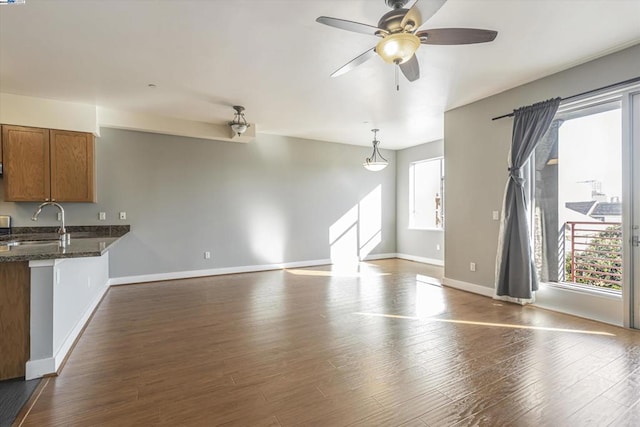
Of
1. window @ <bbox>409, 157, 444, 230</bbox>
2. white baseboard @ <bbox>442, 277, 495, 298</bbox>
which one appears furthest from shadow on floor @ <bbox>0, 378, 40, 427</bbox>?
window @ <bbox>409, 157, 444, 230</bbox>

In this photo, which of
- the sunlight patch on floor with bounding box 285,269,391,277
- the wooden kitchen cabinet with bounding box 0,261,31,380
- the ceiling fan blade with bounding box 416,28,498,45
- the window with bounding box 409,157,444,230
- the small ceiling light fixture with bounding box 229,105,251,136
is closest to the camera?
the ceiling fan blade with bounding box 416,28,498,45

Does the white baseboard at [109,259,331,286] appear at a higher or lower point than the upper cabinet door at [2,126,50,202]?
lower

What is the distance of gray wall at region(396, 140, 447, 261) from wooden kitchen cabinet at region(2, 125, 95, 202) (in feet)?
21.5

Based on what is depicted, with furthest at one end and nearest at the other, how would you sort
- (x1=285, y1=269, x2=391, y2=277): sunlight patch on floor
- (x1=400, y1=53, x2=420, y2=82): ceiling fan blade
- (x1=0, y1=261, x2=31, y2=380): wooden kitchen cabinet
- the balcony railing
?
A: 1. (x1=285, y1=269, x2=391, y2=277): sunlight patch on floor
2. the balcony railing
3. (x1=400, y1=53, x2=420, y2=82): ceiling fan blade
4. (x1=0, y1=261, x2=31, y2=380): wooden kitchen cabinet

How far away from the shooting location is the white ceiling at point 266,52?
244 centimetres

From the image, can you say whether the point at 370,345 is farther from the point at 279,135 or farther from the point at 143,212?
the point at 279,135

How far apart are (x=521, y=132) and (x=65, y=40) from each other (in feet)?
16.8

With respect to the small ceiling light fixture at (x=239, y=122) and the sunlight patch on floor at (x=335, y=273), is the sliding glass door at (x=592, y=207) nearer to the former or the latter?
the sunlight patch on floor at (x=335, y=273)

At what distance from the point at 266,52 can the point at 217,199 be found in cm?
345

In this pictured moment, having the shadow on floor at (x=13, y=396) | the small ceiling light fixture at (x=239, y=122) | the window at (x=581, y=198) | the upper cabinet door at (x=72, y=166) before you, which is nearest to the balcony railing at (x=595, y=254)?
the window at (x=581, y=198)

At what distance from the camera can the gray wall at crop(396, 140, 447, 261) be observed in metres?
6.99

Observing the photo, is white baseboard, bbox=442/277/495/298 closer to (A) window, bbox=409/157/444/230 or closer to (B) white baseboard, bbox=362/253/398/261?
(A) window, bbox=409/157/444/230

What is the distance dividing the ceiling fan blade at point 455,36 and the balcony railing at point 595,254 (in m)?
2.66

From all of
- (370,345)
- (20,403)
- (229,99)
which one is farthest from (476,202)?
(20,403)
